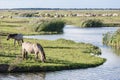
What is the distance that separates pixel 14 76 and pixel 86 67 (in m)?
6.37

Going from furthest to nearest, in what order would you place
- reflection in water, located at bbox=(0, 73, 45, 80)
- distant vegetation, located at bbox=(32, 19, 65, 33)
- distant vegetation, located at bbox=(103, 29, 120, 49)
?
distant vegetation, located at bbox=(32, 19, 65, 33)
distant vegetation, located at bbox=(103, 29, 120, 49)
reflection in water, located at bbox=(0, 73, 45, 80)

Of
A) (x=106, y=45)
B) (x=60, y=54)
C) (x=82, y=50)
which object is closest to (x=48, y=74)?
(x=60, y=54)

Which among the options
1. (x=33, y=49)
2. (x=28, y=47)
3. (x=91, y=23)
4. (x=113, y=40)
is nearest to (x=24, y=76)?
(x=33, y=49)

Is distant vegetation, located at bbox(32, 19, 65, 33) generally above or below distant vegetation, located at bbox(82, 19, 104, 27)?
above

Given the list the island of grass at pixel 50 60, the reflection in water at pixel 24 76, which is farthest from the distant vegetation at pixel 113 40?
the reflection in water at pixel 24 76

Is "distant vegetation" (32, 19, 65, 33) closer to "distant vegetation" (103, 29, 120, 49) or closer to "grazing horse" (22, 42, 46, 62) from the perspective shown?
"distant vegetation" (103, 29, 120, 49)

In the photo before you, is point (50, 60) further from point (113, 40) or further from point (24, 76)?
point (113, 40)

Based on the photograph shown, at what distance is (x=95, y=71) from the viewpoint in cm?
2966

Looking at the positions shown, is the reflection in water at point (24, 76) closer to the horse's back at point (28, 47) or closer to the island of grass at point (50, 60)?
the island of grass at point (50, 60)

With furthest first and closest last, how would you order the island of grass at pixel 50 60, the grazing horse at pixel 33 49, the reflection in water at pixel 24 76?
the grazing horse at pixel 33 49 < the island of grass at pixel 50 60 < the reflection in water at pixel 24 76

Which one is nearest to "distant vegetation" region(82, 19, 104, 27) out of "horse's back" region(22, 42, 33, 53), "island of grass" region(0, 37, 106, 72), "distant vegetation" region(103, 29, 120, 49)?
"distant vegetation" region(103, 29, 120, 49)

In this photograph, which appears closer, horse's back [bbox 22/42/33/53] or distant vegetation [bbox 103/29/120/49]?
horse's back [bbox 22/42/33/53]

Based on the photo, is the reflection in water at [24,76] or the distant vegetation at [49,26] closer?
the reflection in water at [24,76]

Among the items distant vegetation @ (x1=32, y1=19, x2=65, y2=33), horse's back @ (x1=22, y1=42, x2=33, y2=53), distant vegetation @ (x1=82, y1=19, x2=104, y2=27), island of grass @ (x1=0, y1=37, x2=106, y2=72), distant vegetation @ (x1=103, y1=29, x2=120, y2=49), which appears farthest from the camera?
distant vegetation @ (x1=82, y1=19, x2=104, y2=27)
